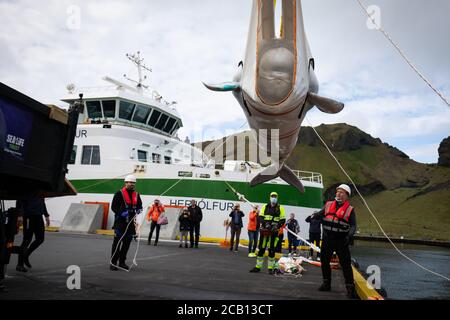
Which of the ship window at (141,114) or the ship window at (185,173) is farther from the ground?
the ship window at (141,114)

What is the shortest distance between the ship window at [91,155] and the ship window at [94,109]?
1.84m

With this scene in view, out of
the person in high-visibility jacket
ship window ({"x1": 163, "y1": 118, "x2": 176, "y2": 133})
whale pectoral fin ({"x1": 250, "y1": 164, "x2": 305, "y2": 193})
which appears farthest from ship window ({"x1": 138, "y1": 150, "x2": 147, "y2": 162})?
whale pectoral fin ({"x1": 250, "y1": 164, "x2": 305, "y2": 193})

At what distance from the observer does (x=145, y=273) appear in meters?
5.88

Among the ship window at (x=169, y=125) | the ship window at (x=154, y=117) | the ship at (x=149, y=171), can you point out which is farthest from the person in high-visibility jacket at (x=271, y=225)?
the ship window at (x=169, y=125)

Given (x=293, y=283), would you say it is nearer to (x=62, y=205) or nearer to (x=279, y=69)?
(x=279, y=69)

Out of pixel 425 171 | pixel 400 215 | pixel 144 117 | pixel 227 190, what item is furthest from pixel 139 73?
pixel 425 171

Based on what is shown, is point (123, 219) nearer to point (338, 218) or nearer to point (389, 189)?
point (338, 218)

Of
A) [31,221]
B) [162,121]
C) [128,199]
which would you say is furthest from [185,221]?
[162,121]

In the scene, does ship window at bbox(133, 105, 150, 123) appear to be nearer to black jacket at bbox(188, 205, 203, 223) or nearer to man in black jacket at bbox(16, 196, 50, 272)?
black jacket at bbox(188, 205, 203, 223)

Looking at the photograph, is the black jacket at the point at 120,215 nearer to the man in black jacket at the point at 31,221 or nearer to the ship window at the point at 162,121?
the man in black jacket at the point at 31,221

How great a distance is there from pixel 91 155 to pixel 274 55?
15530mm

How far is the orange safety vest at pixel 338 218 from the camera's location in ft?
16.2

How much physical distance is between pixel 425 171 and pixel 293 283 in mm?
123650

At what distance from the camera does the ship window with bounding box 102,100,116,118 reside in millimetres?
17484
